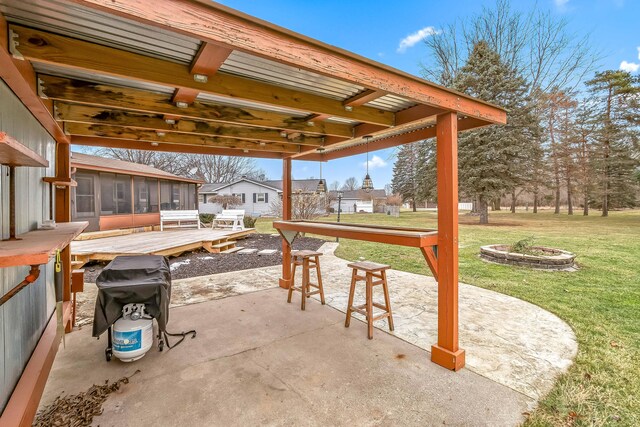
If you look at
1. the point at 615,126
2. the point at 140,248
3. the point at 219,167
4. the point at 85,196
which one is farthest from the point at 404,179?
the point at 140,248

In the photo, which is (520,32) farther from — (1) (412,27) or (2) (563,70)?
(1) (412,27)

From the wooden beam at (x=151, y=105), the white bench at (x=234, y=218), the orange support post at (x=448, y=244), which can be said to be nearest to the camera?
the wooden beam at (x=151, y=105)

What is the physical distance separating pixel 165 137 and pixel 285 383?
10.4 ft

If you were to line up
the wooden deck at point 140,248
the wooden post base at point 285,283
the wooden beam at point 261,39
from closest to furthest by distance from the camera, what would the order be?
the wooden beam at point 261,39
the wooden post base at point 285,283
the wooden deck at point 140,248

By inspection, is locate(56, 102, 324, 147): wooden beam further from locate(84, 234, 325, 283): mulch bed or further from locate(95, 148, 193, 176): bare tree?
locate(95, 148, 193, 176): bare tree

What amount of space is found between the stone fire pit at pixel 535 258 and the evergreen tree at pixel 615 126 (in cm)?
1712

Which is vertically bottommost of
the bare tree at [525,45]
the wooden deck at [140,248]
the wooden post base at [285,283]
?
the wooden post base at [285,283]

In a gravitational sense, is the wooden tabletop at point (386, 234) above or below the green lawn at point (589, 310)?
above

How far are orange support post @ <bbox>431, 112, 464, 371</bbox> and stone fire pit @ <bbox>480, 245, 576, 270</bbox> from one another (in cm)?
460

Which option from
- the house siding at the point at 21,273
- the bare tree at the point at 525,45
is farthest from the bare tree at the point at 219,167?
the house siding at the point at 21,273

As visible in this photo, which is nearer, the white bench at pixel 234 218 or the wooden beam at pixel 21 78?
the wooden beam at pixel 21 78

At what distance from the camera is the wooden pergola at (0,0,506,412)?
4.72 feet

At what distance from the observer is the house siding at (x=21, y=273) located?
64.1 inches

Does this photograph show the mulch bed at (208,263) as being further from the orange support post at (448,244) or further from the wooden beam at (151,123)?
the orange support post at (448,244)
